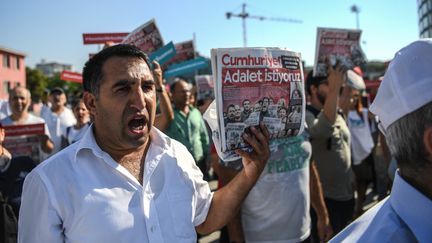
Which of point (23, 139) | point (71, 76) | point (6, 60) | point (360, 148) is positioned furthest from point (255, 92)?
point (6, 60)

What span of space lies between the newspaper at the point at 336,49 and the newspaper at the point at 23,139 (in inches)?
109

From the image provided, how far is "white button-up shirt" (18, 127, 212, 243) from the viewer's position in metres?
1.52

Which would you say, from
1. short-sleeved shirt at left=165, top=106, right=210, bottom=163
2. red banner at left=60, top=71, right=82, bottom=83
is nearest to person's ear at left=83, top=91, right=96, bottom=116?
short-sleeved shirt at left=165, top=106, right=210, bottom=163

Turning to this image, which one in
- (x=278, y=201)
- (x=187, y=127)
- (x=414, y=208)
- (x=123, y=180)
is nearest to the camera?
(x=414, y=208)

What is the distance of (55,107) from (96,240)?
545 centimetres

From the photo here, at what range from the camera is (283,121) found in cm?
173

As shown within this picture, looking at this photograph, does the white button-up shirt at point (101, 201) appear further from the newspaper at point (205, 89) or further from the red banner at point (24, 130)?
the newspaper at point (205, 89)

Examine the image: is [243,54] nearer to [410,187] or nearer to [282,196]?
[410,187]

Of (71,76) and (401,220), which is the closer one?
(401,220)

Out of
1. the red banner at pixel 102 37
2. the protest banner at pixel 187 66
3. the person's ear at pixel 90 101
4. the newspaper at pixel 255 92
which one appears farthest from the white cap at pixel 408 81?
the protest banner at pixel 187 66

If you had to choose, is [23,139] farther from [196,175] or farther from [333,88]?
[333,88]

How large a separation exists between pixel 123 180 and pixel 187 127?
360 centimetres

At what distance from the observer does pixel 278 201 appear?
2.69m

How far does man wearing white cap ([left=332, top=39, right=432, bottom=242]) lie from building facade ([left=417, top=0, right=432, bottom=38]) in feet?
131
